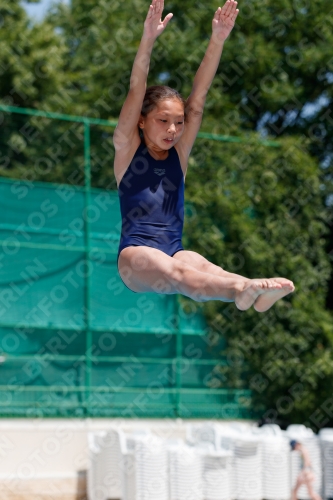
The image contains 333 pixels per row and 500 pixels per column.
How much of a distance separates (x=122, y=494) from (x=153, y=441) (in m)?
0.61

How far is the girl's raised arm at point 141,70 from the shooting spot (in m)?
4.49

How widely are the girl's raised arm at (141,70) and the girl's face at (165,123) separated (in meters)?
0.10

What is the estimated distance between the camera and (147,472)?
8727mm

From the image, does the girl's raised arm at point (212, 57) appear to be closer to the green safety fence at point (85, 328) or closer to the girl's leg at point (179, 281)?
the girl's leg at point (179, 281)

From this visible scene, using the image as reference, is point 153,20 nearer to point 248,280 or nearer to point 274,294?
point 248,280

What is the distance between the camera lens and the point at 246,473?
30.1ft

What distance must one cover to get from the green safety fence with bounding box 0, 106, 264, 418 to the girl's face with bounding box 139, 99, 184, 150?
5906 mm

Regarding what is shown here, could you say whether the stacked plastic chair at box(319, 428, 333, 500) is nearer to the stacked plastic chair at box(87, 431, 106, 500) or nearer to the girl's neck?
the stacked plastic chair at box(87, 431, 106, 500)

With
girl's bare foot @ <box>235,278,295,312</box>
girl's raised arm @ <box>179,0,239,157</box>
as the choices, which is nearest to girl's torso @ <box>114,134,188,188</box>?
girl's raised arm @ <box>179,0,239,157</box>

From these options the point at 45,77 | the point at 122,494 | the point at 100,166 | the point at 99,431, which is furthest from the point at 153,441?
the point at 45,77

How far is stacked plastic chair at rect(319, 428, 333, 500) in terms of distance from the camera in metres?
9.79

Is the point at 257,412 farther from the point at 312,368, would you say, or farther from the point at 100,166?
the point at 100,166

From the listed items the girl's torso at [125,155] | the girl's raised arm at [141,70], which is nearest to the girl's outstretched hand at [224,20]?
the girl's raised arm at [141,70]

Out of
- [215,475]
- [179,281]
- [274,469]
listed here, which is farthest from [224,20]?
[274,469]
